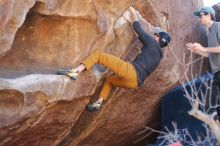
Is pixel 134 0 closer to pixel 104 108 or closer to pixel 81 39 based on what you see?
pixel 81 39

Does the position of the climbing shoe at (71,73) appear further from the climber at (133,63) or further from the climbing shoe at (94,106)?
the climbing shoe at (94,106)

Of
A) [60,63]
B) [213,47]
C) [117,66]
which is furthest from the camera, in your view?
[213,47]

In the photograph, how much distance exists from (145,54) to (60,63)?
4.70ft

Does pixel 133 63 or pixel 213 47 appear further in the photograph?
pixel 213 47

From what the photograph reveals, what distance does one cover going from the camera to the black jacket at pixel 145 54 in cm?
691

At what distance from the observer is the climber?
21.5 ft

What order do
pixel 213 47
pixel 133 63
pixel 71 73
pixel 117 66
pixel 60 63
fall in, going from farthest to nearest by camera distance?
pixel 213 47 → pixel 133 63 → pixel 60 63 → pixel 117 66 → pixel 71 73

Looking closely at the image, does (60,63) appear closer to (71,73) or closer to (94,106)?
(71,73)

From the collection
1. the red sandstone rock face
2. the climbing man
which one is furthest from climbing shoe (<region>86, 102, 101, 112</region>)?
the climbing man

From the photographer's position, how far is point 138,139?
964cm

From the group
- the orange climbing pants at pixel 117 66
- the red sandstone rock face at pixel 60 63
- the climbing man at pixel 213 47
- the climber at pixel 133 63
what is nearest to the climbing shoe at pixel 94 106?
the climber at pixel 133 63

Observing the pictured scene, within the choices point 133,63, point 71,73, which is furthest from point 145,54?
point 71,73

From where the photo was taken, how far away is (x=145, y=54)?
23.0ft

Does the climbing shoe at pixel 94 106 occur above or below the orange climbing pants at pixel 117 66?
below
